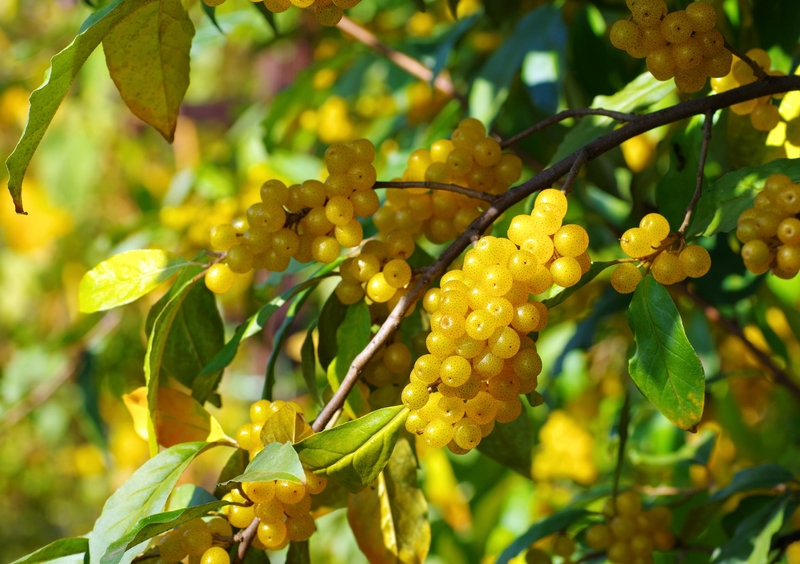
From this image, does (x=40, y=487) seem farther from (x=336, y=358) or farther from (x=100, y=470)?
(x=336, y=358)

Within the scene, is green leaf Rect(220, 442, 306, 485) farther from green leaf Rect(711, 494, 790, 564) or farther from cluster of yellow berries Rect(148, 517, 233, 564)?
green leaf Rect(711, 494, 790, 564)

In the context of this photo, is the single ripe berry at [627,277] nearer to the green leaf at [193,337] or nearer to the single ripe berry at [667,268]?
the single ripe berry at [667,268]

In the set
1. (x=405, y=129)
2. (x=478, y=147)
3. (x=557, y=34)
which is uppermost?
(x=478, y=147)

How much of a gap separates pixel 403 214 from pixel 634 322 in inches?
7.9

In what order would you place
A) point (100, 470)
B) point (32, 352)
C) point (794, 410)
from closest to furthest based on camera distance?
point (794, 410) < point (32, 352) < point (100, 470)

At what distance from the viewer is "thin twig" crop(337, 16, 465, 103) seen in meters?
1.25

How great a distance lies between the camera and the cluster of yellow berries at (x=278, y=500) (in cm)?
54

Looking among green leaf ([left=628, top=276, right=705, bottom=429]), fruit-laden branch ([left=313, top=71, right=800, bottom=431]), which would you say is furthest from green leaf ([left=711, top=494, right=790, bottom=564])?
fruit-laden branch ([left=313, top=71, right=800, bottom=431])

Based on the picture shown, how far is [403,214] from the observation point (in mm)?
649

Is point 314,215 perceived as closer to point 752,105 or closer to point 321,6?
point 321,6

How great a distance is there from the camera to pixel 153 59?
0.63m

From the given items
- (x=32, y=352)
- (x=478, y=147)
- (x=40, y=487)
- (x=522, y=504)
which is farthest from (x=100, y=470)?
(x=478, y=147)

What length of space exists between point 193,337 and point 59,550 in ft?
0.67

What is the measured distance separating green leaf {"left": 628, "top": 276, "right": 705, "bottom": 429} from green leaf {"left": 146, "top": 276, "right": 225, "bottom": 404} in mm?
358
